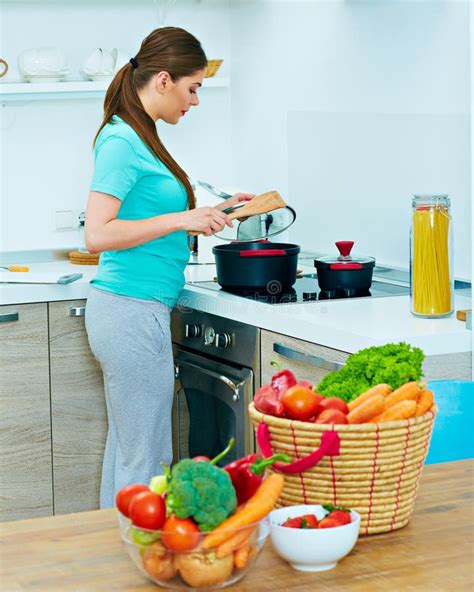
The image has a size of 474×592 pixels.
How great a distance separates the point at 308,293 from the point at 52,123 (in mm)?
1458

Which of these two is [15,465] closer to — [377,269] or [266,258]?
[266,258]

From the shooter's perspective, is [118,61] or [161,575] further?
[118,61]

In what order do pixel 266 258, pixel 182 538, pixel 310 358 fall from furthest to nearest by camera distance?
1. pixel 266 258
2. pixel 310 358
3. pixel 182 538

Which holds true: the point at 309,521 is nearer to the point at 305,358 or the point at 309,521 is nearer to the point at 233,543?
the point at 233,543

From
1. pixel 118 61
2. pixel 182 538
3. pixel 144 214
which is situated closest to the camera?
pixel 182 538

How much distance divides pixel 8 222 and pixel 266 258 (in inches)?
52.1

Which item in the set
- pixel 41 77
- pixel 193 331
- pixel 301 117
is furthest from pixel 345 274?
pixel 41 77

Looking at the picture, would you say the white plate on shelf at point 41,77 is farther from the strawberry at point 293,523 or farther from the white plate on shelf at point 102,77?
the strawberry at point 293,523

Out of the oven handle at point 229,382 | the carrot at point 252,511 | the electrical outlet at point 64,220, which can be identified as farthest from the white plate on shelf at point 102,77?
the carrot at point 252,511

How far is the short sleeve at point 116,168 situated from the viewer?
2562 millimetres

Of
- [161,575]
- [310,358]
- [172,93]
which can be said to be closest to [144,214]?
[172,93]

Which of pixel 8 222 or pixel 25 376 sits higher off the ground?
pixel 8 222

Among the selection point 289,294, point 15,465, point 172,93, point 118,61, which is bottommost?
point 15,465

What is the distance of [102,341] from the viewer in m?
2.71
